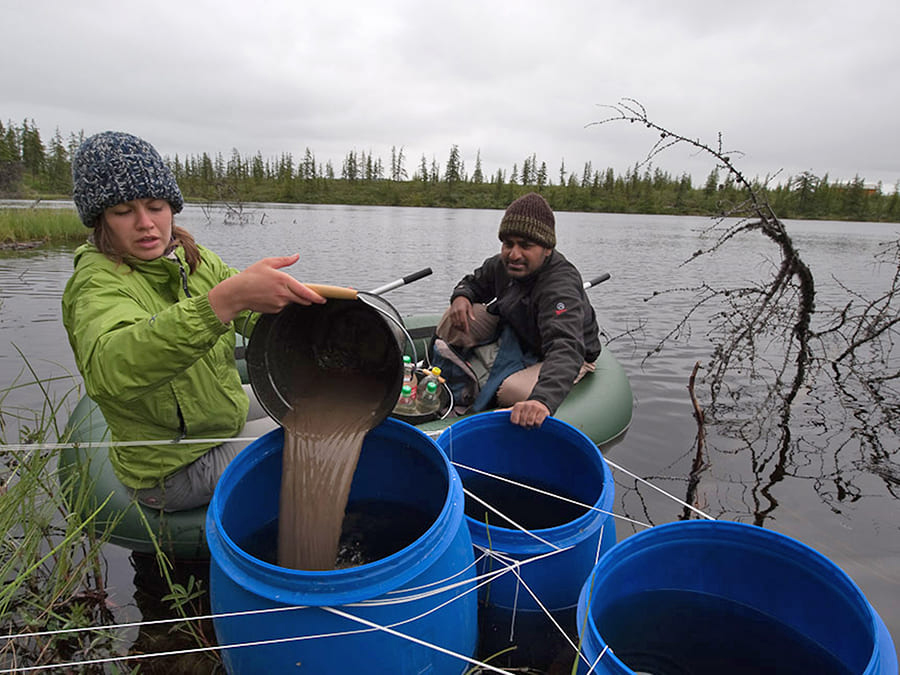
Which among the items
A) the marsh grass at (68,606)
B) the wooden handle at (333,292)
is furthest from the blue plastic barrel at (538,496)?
the marsh grass at (68,606)

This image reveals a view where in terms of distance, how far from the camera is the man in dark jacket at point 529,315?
2.86 metres

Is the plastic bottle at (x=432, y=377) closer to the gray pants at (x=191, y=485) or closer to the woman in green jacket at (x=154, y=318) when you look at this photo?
the woman in green jacket at (x=154, y=318)

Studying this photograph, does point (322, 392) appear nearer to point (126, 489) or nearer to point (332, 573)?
point (332, 573)

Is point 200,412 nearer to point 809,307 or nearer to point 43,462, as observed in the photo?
point 43,462

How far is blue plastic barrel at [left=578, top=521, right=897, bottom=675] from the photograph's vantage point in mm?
1399

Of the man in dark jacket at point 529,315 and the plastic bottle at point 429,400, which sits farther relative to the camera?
the plastic bottle at point 429,400

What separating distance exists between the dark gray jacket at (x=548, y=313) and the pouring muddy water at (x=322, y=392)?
88cm

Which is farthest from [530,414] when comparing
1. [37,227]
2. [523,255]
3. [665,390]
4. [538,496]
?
[37,227]

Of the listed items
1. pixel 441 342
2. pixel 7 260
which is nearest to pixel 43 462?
pixel 441 342

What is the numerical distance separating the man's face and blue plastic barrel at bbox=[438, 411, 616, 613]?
1.34 metres

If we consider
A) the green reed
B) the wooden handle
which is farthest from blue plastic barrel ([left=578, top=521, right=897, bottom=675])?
the green reed

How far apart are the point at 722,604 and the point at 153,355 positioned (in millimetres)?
1999

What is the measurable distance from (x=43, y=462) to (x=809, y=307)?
4947mm

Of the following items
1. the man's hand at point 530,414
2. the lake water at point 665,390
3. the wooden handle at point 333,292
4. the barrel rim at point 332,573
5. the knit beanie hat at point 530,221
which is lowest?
the lake water at point 665,390
